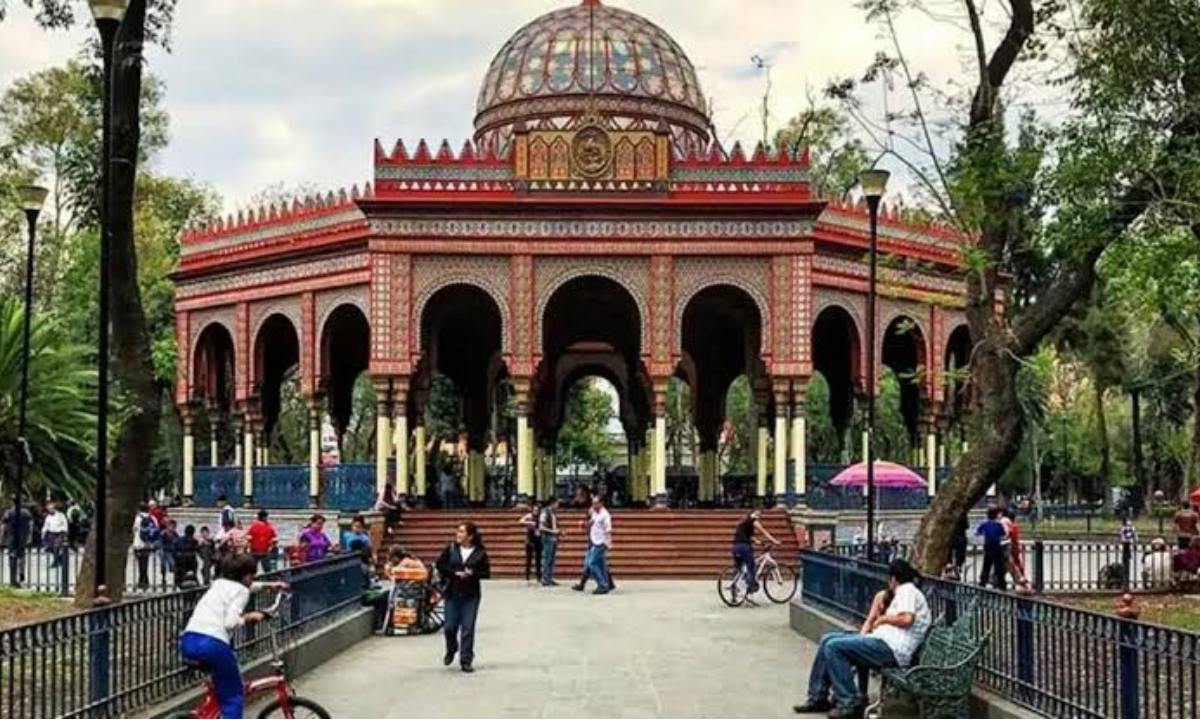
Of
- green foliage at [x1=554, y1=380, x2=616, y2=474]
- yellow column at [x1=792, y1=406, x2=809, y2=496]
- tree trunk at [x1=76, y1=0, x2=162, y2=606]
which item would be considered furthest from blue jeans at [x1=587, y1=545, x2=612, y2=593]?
green foliage at [x1=554, y1=380, x2=616, y2=474]

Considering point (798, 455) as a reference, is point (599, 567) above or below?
below

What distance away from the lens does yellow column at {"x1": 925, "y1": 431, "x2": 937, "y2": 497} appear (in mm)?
33812

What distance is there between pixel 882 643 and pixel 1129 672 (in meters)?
2.61

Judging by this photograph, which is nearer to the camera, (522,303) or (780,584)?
(780,584)

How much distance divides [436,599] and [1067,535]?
2861cm

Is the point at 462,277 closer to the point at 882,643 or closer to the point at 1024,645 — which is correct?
the point at 882,643

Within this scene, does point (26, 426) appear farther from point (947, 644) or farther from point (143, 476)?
point (947, 644)

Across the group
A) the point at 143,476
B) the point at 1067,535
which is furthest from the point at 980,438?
the point at 1067,535

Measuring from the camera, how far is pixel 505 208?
94.9 ft

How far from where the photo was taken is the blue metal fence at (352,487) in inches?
1116

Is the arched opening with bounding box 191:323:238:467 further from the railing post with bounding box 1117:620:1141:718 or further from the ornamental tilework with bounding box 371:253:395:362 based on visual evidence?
the railing post with bounding box 1117:620:1141:718

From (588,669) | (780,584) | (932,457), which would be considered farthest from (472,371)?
(588,669)

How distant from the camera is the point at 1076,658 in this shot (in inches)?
344

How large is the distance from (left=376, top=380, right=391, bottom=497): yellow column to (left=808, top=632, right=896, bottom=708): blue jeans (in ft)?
61.1
